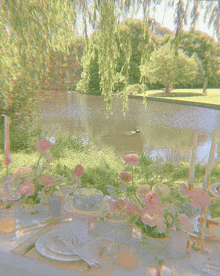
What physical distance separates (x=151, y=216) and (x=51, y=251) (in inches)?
16.3

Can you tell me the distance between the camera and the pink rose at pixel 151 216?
1.04m

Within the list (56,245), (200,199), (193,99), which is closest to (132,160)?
(200,199)

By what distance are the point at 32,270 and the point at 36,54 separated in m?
1.94

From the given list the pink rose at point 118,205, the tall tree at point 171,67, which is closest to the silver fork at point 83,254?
the pink rose at point 118,205

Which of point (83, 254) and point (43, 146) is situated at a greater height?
point (43, 146)

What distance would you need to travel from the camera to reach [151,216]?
1.06 metres

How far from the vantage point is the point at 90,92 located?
28469 millimetres

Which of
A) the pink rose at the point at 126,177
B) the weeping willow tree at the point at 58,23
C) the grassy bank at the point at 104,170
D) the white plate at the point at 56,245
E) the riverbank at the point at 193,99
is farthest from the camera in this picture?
the riverbank at the point at 193,99

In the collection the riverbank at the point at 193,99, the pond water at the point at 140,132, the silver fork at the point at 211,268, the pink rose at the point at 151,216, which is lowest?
the pond water at the point at 140,132

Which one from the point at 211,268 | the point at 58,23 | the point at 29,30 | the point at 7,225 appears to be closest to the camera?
the point at 211,268

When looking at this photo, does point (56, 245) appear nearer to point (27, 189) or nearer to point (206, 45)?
point (27, 189)

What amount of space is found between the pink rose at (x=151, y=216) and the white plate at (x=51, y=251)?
289 millimetres

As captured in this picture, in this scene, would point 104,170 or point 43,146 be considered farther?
point 104,170

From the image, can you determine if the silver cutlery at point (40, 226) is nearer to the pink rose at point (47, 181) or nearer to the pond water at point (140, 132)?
the pink rose at point (47, 181)
